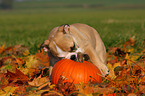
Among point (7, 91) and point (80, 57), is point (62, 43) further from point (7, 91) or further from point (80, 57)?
point (7, 91)

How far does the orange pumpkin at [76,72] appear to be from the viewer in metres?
2.28

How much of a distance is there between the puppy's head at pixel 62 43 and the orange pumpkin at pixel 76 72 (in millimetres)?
237

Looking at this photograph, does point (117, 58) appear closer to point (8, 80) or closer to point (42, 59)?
point (42, 59)

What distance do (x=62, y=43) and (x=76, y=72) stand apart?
0.51 m

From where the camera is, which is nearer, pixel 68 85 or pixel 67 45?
pixel 68 85

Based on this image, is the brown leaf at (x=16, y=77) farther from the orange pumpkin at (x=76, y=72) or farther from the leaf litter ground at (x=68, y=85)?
the orange pumpkin at (x=76, y=72)

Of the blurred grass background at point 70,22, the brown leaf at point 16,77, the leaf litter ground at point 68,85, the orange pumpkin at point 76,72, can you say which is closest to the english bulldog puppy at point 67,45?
the orange pumpkin at point 76,72

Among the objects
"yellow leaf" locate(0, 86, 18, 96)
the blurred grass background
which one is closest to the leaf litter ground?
"yellow leaf" locate(0, 86, 18, 96)

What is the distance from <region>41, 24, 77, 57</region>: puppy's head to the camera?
8.48 feet

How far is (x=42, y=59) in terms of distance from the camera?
380 centimetres

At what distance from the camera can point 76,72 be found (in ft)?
7.55

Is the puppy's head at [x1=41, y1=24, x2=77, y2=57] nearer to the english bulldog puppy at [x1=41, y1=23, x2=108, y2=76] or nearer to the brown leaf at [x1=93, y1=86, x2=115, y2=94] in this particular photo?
the english bulldog puppy at [x1=41, y1=23, x2=108, y2=76]

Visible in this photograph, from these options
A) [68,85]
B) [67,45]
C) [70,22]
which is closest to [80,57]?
[67,45]

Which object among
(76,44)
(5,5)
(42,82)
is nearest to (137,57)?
(76,44)
